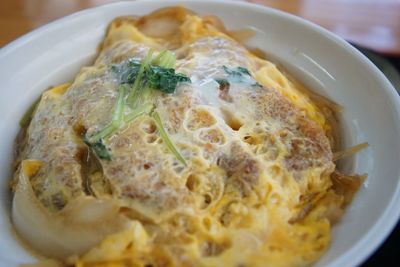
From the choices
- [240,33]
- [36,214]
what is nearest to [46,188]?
[36,214]

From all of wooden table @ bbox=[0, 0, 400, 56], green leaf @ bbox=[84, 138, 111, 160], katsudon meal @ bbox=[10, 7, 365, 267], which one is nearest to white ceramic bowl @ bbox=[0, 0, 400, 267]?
katsudon meal @ bbox=[10, 7, 365, 267]

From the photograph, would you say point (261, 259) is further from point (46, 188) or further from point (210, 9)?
point (210, 9)

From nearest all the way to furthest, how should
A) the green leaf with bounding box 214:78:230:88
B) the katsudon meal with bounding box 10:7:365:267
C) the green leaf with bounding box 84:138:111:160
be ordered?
the katsudon meal with bounding box 10:7:365:267
the green leaf with bounding box 84:138:111:160
the green leaf with bounding box 214:78:230:88

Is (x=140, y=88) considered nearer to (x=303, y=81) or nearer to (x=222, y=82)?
(x=222, y=82)

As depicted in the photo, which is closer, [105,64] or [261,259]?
[261,259]

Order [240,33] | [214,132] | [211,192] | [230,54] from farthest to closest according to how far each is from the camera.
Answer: [240,33], [230,54], [214,132], [211,192]

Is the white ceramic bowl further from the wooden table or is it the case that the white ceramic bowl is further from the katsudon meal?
the wooden table

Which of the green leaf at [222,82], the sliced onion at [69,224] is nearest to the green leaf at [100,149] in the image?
the sliced onion at [69,224]
